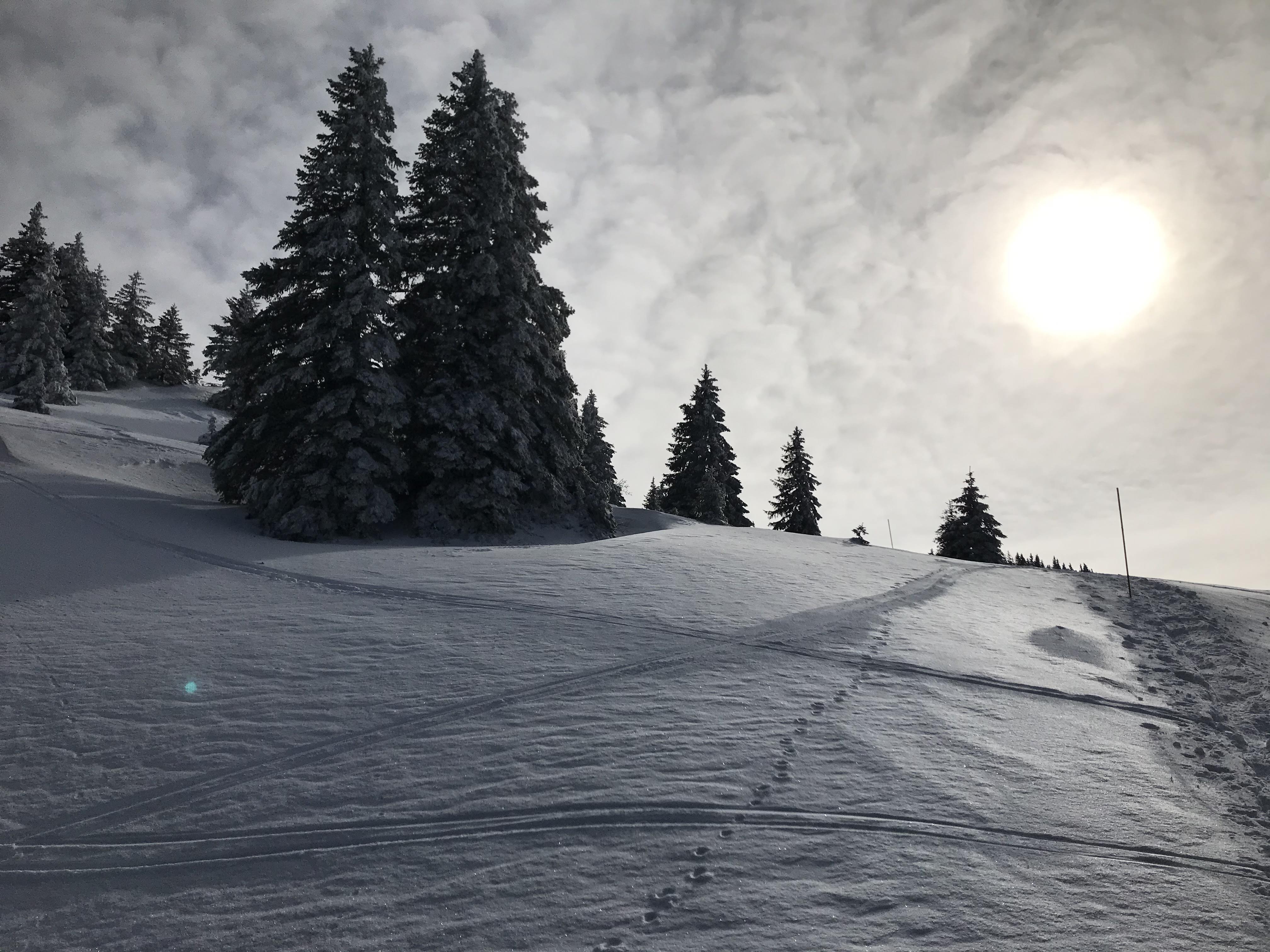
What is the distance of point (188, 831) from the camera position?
457cm

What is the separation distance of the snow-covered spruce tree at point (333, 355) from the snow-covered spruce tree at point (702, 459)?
22329mm

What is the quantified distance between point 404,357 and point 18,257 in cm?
4596

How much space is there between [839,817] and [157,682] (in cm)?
676

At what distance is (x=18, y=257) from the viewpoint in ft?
149

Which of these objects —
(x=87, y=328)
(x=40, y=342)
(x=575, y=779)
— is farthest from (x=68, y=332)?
(x=575, y=779)

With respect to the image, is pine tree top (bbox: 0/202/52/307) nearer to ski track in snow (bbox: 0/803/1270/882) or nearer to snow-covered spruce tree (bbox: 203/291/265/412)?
snow-covered spruce tree (bbox: 203/291/265/412)

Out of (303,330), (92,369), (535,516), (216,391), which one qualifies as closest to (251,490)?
(303,330)

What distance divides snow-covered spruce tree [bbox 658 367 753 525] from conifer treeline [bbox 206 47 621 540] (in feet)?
56.6

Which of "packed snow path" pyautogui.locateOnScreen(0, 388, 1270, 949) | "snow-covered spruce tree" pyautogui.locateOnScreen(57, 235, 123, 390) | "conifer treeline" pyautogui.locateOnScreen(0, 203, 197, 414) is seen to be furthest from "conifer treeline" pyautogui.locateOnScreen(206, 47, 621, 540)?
"snow-covered spruce tree" pyautogui.locateOnScreen(57, 235, 123, 390)

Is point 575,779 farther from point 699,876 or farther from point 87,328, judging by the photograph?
point 87,328

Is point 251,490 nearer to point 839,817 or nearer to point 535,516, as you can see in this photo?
point 535,516

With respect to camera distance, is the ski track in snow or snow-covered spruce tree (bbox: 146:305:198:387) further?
snow-covered spruce tree (bbox: 146:305:198:387)

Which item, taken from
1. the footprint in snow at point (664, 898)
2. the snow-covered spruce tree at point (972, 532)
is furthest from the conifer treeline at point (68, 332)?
the snow-covered spruce tree at point (972, 532)

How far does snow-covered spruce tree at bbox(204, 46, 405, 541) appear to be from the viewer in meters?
16.5
